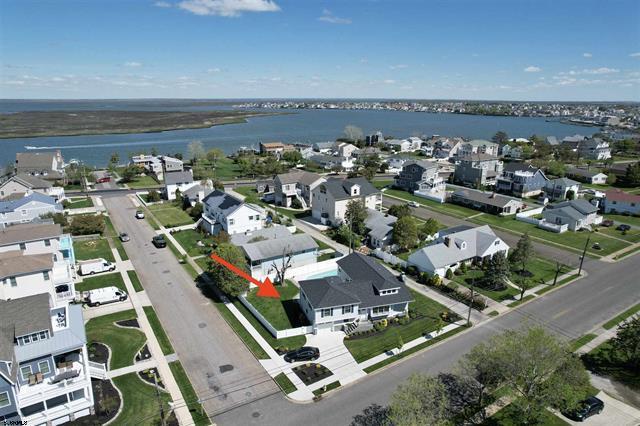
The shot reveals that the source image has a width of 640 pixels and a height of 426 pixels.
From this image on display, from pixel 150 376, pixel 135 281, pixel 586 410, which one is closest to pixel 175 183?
pixel 135 281

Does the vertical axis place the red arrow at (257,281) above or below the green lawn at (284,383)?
above

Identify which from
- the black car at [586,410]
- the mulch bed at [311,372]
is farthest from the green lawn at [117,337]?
the black car at [586,410]

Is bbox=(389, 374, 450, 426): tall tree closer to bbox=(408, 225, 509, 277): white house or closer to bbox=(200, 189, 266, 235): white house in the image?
bbox=(408, 225, 509, 277): white house

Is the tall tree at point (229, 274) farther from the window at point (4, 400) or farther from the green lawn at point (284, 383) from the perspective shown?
the window at point (4, 400)

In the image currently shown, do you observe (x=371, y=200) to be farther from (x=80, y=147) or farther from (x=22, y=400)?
(x=80, y=147)

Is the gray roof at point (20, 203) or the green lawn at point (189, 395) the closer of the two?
the green lawn at point (189, 395)

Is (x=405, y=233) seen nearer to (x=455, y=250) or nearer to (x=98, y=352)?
(x=455, y=250)

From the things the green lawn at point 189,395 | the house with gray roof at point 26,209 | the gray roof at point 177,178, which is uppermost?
the gray roof at point 177,178
